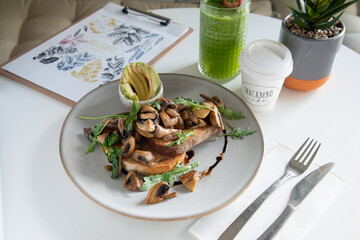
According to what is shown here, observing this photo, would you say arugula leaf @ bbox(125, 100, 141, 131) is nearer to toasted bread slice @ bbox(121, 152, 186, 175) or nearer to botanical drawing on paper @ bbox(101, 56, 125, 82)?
toasted bread slice @ bbox(121, 152, 186, 175)

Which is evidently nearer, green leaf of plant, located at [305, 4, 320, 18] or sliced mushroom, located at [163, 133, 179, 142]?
sliced mushroom, located at [163, 133, 179, 142]

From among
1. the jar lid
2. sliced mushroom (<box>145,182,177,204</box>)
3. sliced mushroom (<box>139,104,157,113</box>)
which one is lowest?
sliced mushroom (<box>145,182,177,204</box>)

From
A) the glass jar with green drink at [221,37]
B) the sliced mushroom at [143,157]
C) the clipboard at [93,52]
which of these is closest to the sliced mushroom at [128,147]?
the sliced mushroom at [143,157]

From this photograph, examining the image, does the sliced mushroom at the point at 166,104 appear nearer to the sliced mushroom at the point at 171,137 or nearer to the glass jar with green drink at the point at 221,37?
the sliced mushroom at the point at 171,137

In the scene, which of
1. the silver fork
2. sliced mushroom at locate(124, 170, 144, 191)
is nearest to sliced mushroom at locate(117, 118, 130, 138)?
sliced mushroom at locate(124, 170, 144, 191)

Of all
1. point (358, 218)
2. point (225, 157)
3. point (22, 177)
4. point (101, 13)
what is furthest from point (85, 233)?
point (101, 13)

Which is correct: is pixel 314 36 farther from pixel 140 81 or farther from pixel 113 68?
pixel 113 68
